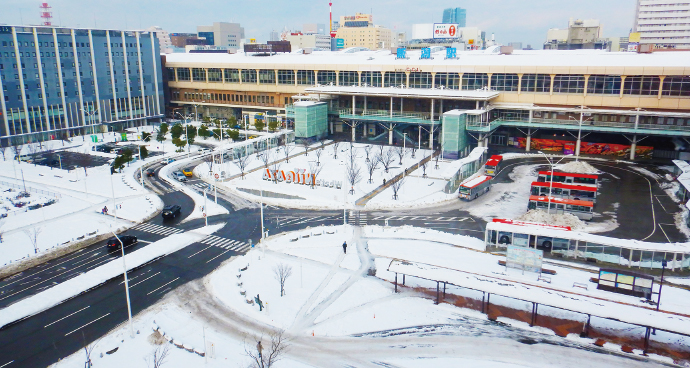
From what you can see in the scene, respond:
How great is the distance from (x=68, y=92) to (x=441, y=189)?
256ft

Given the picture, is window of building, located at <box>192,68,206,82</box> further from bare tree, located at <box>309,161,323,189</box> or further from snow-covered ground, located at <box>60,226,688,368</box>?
snow-covered ground, located at <box>60,226,688,368</box>

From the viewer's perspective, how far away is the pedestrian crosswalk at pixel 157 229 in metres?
47.2

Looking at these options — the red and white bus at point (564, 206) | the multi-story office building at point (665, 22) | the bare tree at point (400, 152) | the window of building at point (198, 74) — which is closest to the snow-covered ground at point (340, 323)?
the red and white bus at point (564, 206)

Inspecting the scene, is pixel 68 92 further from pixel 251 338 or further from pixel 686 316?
pixel 686 316

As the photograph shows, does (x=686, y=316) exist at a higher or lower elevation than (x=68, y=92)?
lower

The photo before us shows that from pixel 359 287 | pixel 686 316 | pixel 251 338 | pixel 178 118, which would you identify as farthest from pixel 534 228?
pixel 178 118

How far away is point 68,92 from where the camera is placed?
94.6 metres

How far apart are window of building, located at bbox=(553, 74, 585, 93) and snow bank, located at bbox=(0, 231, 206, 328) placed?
62653 millimetres

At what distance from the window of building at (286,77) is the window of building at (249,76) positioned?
718cm

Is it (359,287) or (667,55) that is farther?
(667,55)

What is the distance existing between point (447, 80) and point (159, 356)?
72013 mm

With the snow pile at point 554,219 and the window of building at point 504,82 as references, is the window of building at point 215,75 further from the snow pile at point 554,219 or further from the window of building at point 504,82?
the snow pile at point 554,219

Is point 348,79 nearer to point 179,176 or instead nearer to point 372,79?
point 372,79

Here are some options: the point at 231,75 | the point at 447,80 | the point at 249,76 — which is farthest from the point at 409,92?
the point at 231,75
